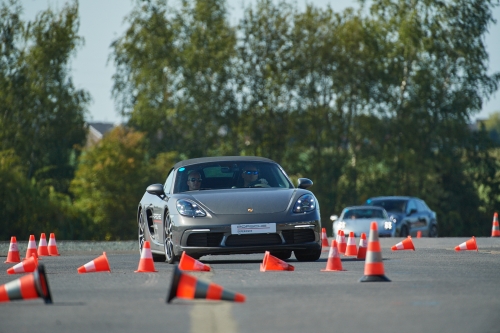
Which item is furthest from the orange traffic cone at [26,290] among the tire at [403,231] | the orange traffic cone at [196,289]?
the tire at [403,231]

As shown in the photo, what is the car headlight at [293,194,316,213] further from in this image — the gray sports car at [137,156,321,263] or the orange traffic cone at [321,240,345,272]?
the orange traffic cone at [321,240,345,272]

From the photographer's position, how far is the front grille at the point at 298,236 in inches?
573

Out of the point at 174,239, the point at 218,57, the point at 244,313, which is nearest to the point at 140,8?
the point at 218,57

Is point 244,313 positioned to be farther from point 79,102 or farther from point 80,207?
point 79,102

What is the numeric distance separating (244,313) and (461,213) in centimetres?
5672

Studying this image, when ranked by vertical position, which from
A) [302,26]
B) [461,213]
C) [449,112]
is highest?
[302,26]

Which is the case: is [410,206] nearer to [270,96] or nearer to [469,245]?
[469,245]

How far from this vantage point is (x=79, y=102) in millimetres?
60719

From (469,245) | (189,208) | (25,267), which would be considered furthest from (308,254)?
(469,245)

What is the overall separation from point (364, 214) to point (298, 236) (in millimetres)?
19037

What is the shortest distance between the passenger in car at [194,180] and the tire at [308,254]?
5.41ft

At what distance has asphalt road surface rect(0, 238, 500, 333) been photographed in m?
7.69

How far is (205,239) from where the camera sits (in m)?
14.5

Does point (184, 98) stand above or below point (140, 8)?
below
